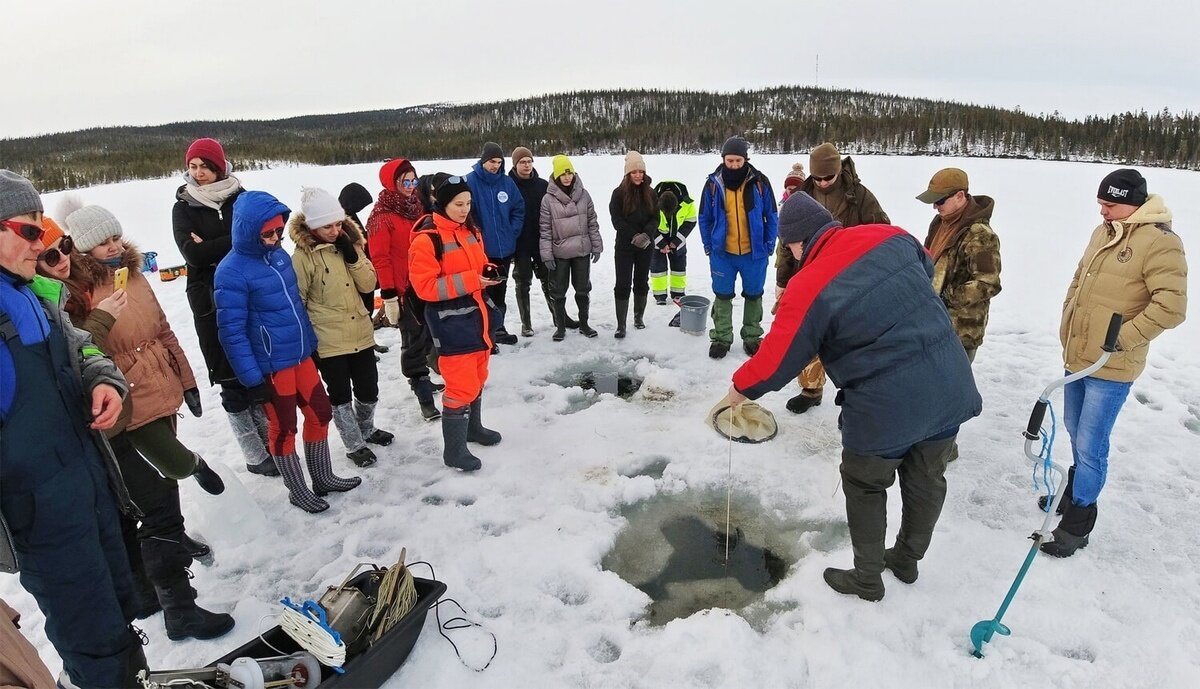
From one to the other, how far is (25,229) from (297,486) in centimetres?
203

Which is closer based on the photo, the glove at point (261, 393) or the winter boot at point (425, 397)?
the glove at point (261, 393)

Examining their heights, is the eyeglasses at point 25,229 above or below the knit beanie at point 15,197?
below

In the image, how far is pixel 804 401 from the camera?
14.8ft

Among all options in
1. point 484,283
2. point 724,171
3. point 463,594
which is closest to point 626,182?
point 724,171

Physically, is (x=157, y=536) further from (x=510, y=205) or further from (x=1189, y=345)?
(x=1189, y=345)

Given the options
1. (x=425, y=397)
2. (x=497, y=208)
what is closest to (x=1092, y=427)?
(x=425, y=397)

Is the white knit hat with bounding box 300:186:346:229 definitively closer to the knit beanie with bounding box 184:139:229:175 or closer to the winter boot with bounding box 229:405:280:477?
the knit beanie with bounding box 184:139:229:175

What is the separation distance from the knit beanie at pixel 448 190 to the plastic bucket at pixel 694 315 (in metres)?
3.04

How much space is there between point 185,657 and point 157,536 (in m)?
0.52

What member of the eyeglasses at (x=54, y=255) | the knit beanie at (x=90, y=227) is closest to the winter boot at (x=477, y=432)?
the knit beanie at (x=90, y=227)

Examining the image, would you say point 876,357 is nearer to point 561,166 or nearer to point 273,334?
point 273,334

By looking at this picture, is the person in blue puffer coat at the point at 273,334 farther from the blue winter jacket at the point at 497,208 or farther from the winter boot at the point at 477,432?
the blue winter jacket at the point at 497,208

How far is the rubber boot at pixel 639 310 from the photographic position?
20.2 ft

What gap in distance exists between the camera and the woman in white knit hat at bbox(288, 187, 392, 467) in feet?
11.2
